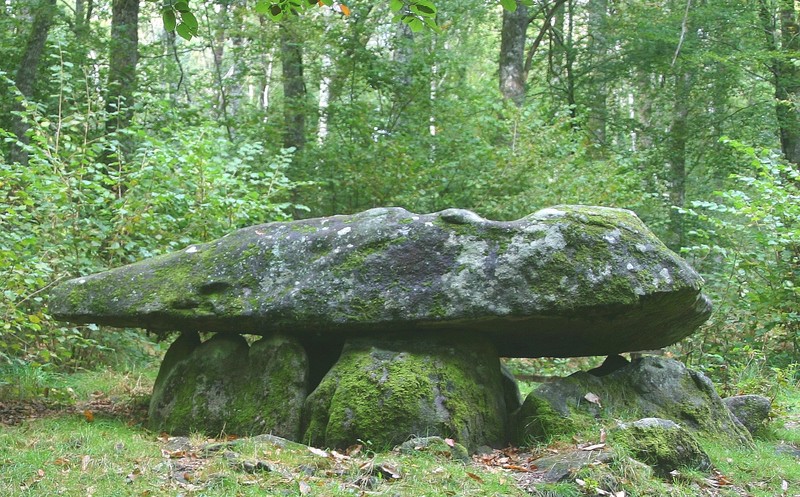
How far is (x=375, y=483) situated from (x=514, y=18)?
13.5m

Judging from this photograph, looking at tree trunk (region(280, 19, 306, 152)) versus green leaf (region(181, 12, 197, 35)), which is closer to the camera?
green leaf (region(181, 12, 197, 35))

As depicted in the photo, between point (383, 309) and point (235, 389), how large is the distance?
154cm

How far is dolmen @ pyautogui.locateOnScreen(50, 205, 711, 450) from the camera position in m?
5.88

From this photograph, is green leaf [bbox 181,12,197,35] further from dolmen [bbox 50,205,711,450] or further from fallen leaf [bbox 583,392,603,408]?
fallen leaf [bbox 583,392,603,408]

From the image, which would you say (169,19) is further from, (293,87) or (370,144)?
(293,87)

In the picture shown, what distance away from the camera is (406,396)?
19.1 feet

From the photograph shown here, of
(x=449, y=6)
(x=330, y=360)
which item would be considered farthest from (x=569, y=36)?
(x=330, y=360)

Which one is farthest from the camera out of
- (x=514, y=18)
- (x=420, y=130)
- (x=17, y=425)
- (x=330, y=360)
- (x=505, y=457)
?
(x=514, y=18)

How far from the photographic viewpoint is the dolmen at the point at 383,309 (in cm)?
588

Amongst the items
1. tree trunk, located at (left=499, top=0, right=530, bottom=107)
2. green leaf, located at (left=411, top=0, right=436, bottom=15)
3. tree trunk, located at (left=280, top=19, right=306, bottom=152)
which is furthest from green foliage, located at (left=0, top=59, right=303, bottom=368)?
tree trunk, located at (left=499, top=0, right=530, bottom=107)

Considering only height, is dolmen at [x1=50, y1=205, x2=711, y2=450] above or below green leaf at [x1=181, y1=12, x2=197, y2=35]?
below

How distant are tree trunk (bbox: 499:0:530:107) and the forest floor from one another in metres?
11.5

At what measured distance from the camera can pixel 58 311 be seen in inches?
262

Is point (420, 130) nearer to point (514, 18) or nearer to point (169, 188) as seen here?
point (514, 18)
